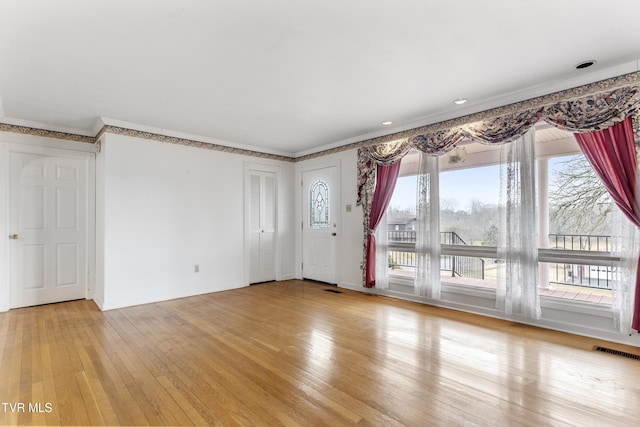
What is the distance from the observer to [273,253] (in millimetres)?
6223

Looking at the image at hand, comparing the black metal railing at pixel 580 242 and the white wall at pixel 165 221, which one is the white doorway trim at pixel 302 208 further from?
the black metal railing at pixel 580 242

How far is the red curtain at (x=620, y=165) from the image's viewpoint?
2.87 metres

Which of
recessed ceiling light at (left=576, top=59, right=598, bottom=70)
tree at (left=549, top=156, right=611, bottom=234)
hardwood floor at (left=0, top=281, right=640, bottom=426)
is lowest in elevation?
hardwood floor at (left=0, top=281, right=640, bottom=426)

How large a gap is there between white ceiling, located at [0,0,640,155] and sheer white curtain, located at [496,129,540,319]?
685mm

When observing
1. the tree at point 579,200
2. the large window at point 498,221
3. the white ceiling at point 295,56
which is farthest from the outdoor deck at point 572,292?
the white ceiling at point 295,56

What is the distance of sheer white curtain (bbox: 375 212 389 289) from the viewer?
16.3ft

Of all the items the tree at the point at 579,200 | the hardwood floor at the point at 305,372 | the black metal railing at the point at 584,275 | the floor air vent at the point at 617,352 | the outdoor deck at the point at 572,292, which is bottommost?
the floor air vent at the point at 617,352

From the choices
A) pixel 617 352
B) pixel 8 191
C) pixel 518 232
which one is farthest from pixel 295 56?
pixel 8 191

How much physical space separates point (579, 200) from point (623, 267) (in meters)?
0.75

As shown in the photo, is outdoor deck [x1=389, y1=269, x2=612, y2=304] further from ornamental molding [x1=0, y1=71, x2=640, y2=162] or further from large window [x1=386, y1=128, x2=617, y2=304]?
ornamental molding [x1=0, y1=71, x2=640, y2=162]

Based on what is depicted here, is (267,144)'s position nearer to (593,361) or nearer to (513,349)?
(513,349)

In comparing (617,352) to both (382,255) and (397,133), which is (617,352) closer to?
(382,255)

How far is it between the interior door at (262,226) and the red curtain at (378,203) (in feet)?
6.75

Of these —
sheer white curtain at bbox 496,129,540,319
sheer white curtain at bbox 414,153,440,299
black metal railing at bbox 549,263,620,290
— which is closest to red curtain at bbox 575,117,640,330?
black metal railing at bbox 549,263,620,290
